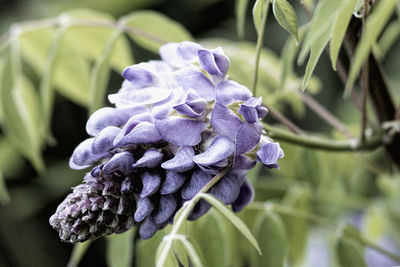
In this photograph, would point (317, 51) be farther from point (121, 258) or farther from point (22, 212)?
point (22, 212)

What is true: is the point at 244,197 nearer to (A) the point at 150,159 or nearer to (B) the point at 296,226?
(A) the point at 150,159

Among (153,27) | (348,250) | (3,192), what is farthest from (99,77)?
(3,192)

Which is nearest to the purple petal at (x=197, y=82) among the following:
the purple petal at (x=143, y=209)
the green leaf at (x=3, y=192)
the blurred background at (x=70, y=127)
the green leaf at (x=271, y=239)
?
the purple petal at (x=143, y=209)

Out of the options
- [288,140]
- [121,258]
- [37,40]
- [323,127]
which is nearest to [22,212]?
[323,127]

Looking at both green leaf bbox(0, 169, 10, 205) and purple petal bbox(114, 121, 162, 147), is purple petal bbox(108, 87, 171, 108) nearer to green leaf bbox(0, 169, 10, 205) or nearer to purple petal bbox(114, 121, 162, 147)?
purple petal bbox(114, 121, 162, 147)

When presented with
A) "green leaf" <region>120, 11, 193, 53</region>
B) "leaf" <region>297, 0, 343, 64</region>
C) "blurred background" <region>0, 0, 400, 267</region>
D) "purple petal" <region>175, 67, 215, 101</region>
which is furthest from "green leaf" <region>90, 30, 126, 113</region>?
"blurred background" <region>0, 0, 400, 267</region>
